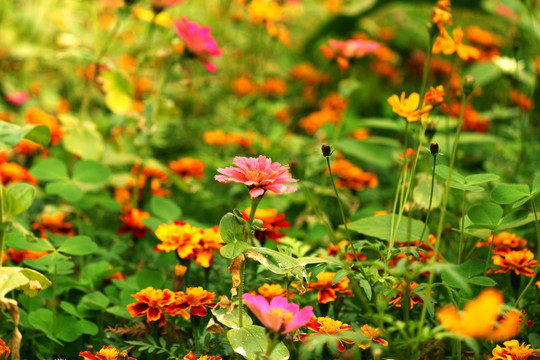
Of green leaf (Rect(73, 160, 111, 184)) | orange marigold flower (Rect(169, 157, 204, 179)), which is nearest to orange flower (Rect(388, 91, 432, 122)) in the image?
green leaf (Rect(73, 160, 111, 184))

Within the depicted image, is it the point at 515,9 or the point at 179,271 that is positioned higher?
the point at 515,9

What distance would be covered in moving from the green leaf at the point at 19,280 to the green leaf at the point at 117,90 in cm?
85

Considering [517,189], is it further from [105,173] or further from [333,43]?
[105,173]

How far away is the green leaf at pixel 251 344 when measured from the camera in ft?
2.79

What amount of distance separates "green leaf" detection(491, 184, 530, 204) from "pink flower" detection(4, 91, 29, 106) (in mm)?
1761

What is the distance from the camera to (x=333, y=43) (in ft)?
5.24

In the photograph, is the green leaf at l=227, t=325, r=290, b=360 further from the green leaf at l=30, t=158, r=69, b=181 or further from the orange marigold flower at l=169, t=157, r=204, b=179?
the orange marigold flower at l=169, t=157, r=204, b=179

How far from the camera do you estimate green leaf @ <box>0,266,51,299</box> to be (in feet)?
2.77

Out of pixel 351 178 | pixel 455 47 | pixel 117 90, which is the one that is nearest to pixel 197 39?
pixel 117 90

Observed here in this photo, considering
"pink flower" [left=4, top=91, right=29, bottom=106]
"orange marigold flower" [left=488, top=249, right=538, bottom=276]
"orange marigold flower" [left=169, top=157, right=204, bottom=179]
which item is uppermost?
"orange marigold flower" [left=488, top=249, right=538, bottom=276]

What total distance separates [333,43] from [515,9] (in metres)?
0.90

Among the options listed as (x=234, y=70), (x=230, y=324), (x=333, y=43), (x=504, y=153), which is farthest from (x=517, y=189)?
(x=234, y=70)

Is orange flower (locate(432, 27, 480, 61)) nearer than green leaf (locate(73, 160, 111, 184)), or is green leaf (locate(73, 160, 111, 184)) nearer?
orange flower (locate(432, 27, 480, 61))

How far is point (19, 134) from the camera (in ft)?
2.76
